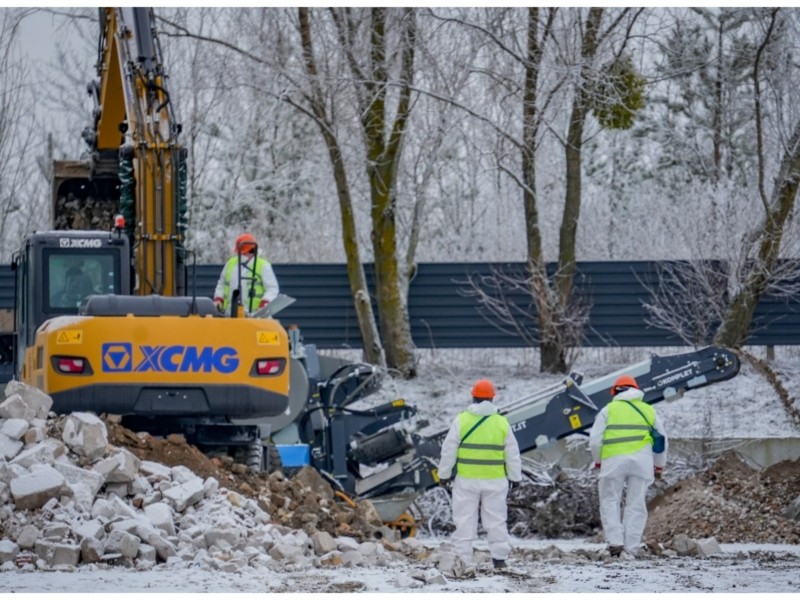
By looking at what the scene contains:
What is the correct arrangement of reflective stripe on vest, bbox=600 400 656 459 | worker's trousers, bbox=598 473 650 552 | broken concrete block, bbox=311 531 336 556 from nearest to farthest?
1. broken concrete block, bbox=311 531 336 556
2. worker's trousers, bbox=598 473 650 552
3. reflective stripe on vest, bbox=600 400 656 459

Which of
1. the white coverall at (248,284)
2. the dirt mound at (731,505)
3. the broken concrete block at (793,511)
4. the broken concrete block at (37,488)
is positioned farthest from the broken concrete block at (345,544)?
the broken concrete block at (793,511)

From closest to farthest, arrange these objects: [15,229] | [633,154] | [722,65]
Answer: [722,65]
[15,229]
[633,154]

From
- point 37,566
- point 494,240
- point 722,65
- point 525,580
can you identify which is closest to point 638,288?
point 722,65

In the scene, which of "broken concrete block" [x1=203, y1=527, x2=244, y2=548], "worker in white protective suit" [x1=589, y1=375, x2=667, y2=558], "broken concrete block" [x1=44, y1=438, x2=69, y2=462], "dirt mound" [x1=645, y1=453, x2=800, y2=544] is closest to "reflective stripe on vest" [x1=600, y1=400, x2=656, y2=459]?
"worker in white protective suit" [x1=589, y1=375, x2=667, y2=558]

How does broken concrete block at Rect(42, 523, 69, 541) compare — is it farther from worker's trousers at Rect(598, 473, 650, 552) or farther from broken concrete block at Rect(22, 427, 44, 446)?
worker's trousers at Rect(598, 473, 650, 552)

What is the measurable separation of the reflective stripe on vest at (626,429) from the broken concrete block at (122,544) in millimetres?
4525

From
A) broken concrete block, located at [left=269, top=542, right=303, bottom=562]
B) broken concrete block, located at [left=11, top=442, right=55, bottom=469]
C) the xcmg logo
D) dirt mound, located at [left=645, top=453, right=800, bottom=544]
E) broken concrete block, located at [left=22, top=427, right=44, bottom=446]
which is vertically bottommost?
dirt mound, located at [left=645, top=453, right=800, bottom=544]

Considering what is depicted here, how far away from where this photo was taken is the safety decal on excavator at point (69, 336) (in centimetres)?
1177

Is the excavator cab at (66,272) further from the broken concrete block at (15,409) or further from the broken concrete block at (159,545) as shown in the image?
the broken concrete block at (159,545)

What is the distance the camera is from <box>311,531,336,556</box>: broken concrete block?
1106 centimetres

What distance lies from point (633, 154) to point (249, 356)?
2339 cm

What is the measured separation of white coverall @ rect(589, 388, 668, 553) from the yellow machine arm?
407 cm

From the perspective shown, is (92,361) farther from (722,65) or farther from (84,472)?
(722,65)

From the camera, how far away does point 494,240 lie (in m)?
29.6
